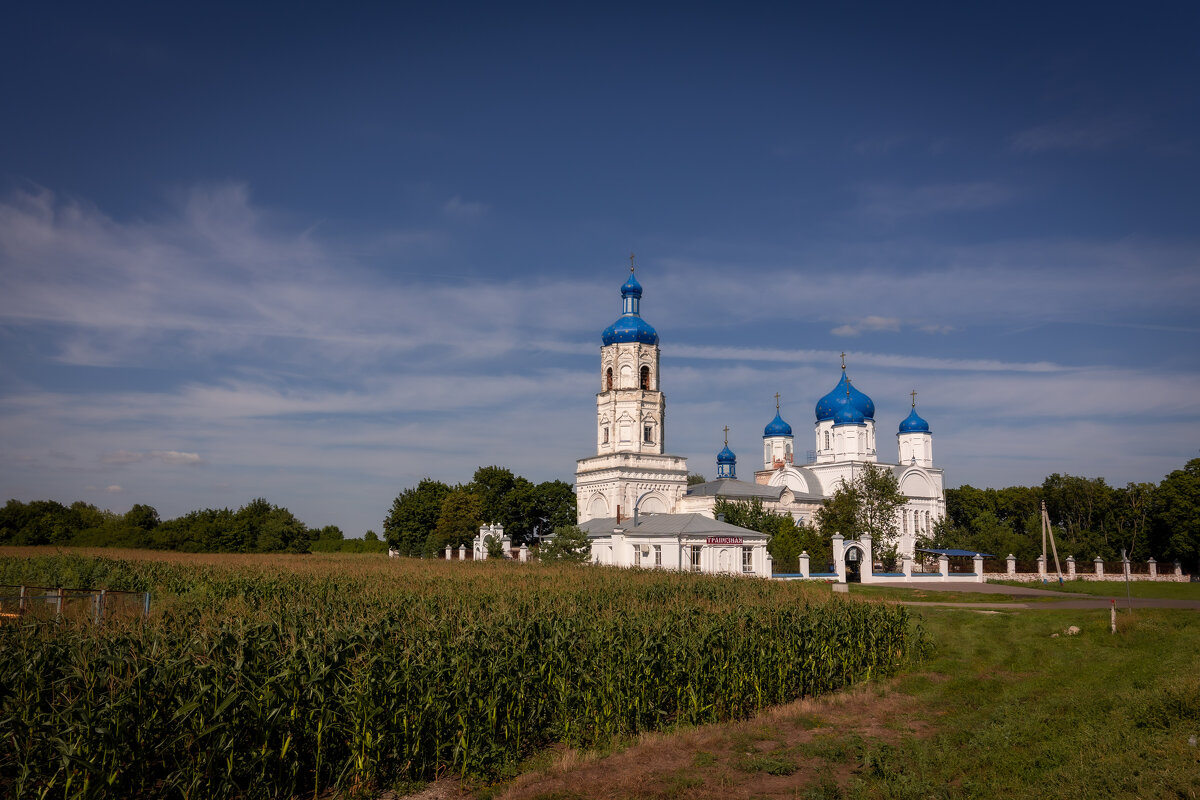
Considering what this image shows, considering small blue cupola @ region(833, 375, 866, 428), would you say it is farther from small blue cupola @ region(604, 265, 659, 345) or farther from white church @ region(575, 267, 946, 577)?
small blue cupola @ region(604, 265, 659, 345)

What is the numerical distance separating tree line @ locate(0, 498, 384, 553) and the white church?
25177mm

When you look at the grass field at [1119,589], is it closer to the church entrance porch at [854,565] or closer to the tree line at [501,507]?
the church entrance porch at [854,565]

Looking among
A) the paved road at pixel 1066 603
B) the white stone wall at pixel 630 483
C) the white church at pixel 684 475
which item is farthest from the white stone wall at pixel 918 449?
the paved road at pixel 1066 603

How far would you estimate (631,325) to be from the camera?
7281 centimetres

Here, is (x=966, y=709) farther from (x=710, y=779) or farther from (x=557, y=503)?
(x=557, y=503)

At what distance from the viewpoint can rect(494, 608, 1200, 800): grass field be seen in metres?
11.9

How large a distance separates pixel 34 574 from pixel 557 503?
2302 inches

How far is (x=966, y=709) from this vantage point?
56.8 feet

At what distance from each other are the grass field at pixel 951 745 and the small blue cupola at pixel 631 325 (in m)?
52.9

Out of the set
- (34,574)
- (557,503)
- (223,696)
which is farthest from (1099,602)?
(557,503)

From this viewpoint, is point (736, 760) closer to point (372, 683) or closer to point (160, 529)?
point (372, 683)

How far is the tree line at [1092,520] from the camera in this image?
6394cm

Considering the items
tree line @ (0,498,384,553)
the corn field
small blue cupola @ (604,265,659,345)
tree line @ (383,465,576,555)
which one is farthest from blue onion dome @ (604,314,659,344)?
the corn field

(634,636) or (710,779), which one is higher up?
(634,636)
